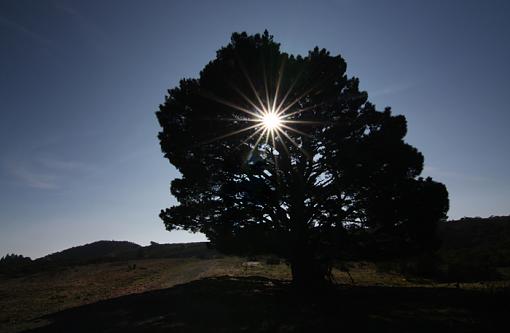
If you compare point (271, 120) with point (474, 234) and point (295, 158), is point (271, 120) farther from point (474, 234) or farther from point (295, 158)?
point (474, 234)

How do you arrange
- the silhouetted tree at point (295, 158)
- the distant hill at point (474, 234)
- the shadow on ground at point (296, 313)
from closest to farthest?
the shadow on ground at point (296, 313)
the silhouetted tree at point (295, 158)
the distant hill at point (474, 234)

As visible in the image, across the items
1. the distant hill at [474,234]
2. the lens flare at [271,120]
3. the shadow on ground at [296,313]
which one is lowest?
the shadow on ground at [296,313]

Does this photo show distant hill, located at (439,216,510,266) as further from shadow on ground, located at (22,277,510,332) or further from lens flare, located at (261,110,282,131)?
lens flare, located at (261,110,282,131)

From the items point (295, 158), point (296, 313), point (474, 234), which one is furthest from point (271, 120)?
point (474, 234)

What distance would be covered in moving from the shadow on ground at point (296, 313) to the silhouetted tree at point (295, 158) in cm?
279

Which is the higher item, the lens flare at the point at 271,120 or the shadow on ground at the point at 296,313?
the lens flare at the point at 271,120

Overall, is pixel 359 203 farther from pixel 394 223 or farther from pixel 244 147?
pixel 244 147

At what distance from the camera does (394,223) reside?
63.3ft

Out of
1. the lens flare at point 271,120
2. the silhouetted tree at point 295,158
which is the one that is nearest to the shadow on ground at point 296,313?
the silhouetted tree at point 295,158

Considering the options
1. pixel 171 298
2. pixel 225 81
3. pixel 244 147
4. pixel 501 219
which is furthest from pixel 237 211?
pixel 501 219

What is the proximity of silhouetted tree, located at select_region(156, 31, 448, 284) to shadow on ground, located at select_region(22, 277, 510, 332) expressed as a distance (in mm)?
2794

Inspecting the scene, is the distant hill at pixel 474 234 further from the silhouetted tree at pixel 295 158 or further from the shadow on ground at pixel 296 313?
the shadow on ground at pixel 296 313

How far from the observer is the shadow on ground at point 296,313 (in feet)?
37.4

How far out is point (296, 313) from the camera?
1343 cm
